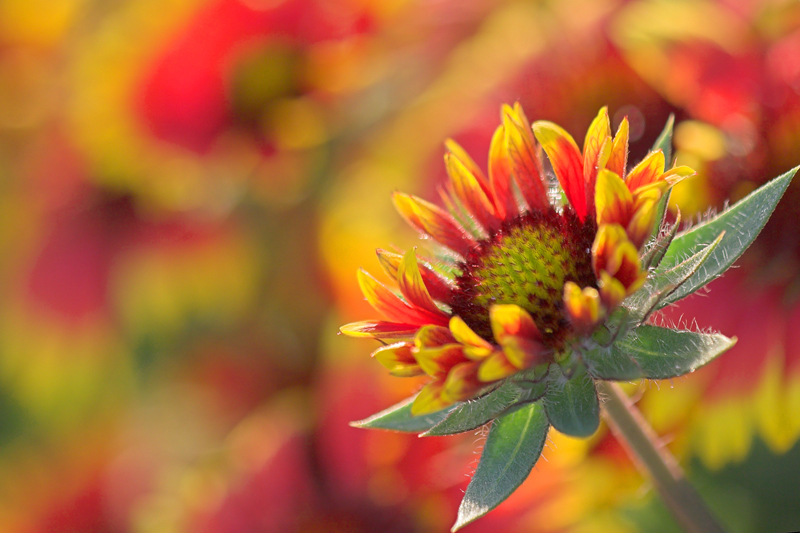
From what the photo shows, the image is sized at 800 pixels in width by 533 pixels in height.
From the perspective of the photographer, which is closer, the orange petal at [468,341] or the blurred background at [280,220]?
the orange petal at [468,341]

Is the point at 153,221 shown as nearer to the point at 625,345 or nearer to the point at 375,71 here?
the point at 375,71

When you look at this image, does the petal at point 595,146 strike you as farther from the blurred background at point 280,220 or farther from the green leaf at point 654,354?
the blurred background at point 280,220

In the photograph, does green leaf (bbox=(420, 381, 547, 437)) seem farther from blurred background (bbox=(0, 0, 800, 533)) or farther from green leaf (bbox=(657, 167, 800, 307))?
blurred background (bbox=(0, 0, 800, 533))

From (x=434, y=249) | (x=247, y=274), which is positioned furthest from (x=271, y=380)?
(x=434, y=249)

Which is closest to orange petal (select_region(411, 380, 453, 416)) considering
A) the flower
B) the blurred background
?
the flower

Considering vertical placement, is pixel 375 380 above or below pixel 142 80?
below

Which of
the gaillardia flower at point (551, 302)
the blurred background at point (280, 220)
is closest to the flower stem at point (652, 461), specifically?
the gaillardia flower at point (551, 302)

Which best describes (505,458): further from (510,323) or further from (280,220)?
(280,220)
